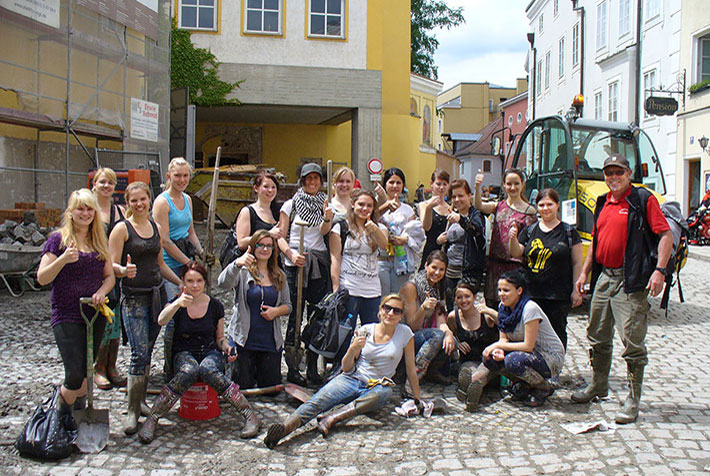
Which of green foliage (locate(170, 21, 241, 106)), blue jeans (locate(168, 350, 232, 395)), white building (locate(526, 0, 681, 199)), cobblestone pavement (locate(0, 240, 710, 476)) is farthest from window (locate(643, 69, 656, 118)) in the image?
blue jeans (locate(168, 350, 232, 395))

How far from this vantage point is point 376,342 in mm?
4895

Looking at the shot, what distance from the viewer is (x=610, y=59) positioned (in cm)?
2506

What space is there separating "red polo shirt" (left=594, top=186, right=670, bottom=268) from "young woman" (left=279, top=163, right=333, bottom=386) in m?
2.19

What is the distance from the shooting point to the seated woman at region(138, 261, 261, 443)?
434 centimetres

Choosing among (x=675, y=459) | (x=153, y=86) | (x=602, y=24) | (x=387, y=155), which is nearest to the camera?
(x=675, y=459)

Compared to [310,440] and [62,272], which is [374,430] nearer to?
[310,440]

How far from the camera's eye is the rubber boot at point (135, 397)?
14.3 feet

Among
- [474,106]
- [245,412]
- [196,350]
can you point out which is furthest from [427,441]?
[474,106]

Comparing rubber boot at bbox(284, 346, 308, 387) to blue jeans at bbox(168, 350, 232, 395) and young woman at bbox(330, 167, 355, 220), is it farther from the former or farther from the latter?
young woman at bbox(330, 167, 355, 220)

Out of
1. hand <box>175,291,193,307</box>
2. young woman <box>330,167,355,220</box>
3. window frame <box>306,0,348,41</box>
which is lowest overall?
hand <box>175,291,193,307</box>

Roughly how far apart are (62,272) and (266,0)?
59.7ft

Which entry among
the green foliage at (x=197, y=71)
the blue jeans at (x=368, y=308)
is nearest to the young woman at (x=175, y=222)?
the blue jeans at (x=368, y=308)

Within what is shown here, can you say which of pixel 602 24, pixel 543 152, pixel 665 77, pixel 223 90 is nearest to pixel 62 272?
pixel 543 152

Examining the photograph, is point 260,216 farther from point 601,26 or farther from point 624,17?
point 601,26
